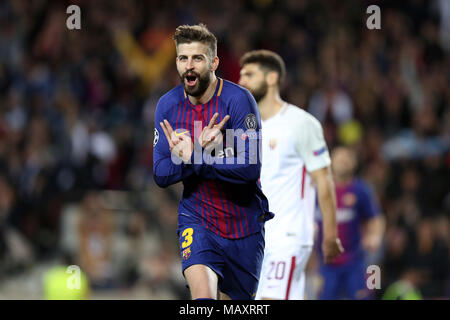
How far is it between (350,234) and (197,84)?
470 cm

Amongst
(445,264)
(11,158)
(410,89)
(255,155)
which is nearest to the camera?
(255,155)

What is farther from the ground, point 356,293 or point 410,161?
point 410,161

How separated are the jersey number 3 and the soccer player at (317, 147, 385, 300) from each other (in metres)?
4.20

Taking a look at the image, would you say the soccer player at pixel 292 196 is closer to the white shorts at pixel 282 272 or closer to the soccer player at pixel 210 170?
the white shorts at pixel 282 272

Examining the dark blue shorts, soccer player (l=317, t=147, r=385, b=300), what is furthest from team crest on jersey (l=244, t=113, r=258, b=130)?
soccer player (l=317, t=147, r=385, b=300)

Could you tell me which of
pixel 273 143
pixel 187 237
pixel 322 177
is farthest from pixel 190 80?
pixel 322 177

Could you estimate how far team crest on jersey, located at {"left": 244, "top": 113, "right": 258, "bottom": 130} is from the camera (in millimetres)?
5090

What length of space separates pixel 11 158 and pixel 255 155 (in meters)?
7.69

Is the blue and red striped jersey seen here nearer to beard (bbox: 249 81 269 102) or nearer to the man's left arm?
the man's left arm

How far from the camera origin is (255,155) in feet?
16.5

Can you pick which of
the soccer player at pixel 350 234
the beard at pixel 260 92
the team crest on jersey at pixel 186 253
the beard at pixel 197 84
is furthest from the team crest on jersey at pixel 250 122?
the soccer player at pixel 350 234

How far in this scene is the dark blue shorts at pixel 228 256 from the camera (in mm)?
5027
